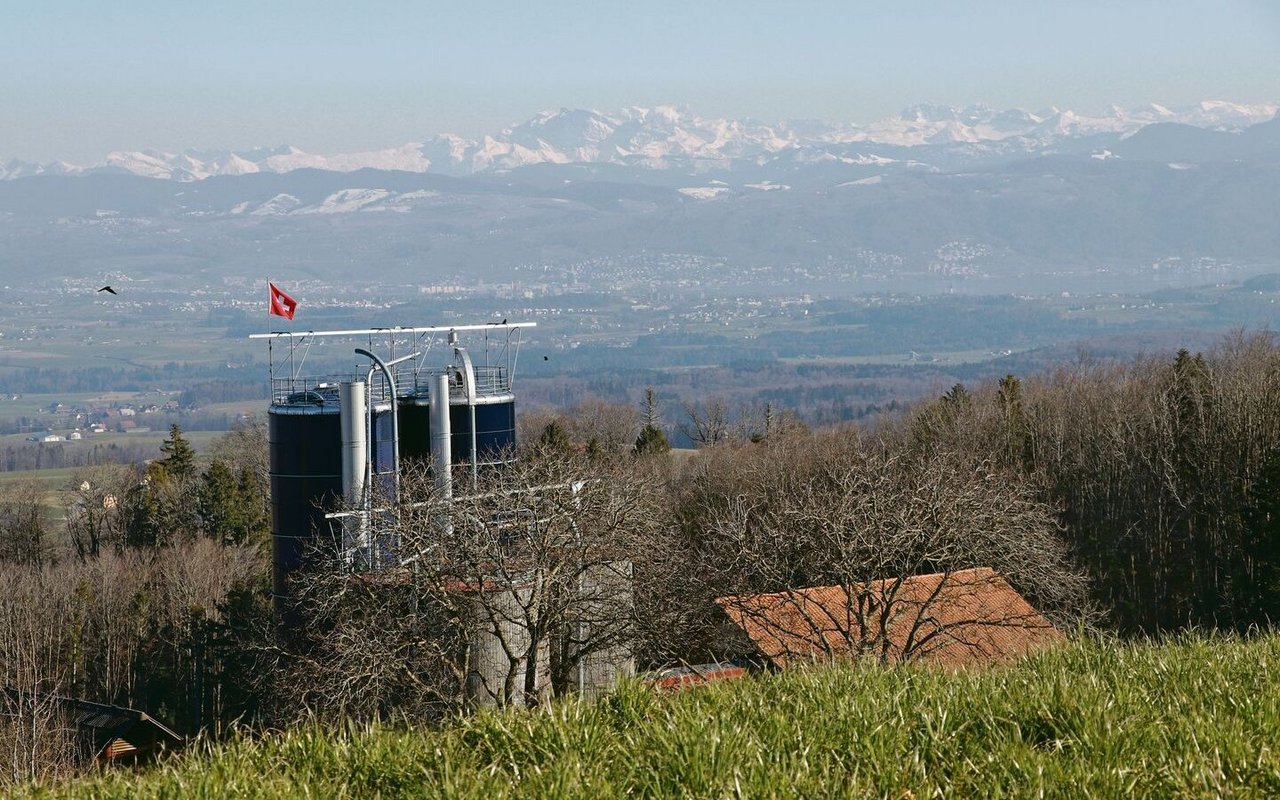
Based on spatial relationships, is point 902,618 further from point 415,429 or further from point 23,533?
point 23,533

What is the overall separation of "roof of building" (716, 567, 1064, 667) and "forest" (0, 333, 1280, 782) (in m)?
0.58

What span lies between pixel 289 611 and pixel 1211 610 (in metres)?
27.0

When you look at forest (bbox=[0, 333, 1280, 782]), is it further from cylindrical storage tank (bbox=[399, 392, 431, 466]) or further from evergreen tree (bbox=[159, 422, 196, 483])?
cylindrical storage tank (bbox=[399, 392, 431, 466])

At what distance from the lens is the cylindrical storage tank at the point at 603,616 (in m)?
24.0

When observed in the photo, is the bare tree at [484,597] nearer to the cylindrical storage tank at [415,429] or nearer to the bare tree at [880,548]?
the bare tree at [880,548]

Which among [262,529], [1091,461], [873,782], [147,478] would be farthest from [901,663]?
[147,478]

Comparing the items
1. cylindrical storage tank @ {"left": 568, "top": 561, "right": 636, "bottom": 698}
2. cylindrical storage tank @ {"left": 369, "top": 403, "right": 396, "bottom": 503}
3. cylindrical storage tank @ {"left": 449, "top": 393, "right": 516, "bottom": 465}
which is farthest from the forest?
cylindrical storage tank @ {"left": 449, "top": 393, "right": 516, "bottom": 465}

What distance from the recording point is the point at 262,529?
214 ft

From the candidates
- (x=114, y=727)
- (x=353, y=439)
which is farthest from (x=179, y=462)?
(x=353, y=439)

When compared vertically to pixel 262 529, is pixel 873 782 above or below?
above

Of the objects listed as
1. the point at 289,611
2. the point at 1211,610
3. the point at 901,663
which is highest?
the point at 901,663

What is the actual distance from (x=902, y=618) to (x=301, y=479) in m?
12.9

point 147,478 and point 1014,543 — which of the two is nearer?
point 1014,543

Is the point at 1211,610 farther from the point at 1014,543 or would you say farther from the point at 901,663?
the point at 901,663
